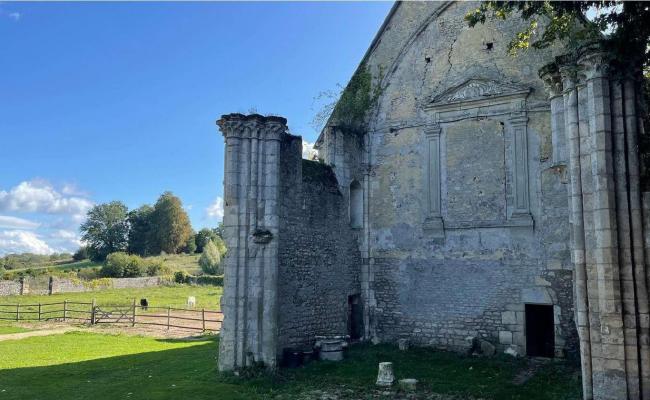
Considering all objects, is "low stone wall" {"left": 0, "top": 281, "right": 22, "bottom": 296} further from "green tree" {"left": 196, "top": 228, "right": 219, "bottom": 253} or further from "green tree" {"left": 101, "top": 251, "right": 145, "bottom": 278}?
"green tree" {"left": 196, "top": 228, "right": 219, "bottom": 253}

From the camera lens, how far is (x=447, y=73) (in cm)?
1494

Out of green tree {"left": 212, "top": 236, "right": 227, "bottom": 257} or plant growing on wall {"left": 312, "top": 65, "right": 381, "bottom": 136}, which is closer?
plant growing on wall {"left": 312, "top": 65, "right": 381, "bottom": 136}

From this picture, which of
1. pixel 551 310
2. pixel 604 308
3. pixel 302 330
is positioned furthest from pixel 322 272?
pixel 604 308

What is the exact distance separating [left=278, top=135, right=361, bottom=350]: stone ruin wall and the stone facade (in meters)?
0.05

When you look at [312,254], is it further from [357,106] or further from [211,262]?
[211,262]

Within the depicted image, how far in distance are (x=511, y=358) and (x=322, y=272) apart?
209 inches

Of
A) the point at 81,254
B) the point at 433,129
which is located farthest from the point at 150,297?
the point at 81,254

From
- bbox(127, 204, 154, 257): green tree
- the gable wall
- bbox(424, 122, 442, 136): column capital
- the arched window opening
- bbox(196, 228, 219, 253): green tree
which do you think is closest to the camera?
the gable wall

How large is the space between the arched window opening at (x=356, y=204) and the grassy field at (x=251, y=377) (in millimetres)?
3825

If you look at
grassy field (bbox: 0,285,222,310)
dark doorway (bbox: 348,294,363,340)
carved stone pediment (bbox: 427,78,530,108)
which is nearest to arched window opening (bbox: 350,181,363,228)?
dark doorway (bbox: 348,294,363,340)

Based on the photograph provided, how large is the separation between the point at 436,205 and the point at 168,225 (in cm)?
6293

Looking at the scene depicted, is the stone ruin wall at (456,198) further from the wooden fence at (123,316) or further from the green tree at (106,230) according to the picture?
the green tree at (106,230)

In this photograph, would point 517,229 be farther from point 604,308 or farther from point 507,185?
point 604,308

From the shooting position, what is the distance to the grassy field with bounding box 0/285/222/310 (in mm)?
31859
